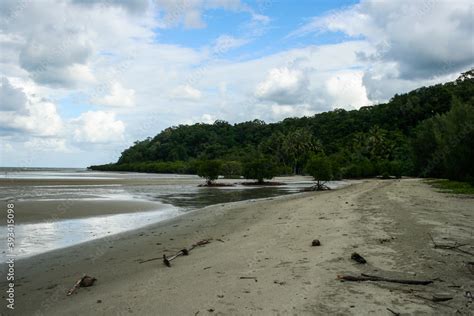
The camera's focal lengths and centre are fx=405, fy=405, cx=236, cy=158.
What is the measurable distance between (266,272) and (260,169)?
212 ft

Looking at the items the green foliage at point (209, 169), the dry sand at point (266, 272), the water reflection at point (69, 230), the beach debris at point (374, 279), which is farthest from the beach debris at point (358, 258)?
the green foliage at point (209, 169)

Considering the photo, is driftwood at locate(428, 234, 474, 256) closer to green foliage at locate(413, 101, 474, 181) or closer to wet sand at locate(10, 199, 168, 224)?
wet sand at locate(10, 199, 168, 224)

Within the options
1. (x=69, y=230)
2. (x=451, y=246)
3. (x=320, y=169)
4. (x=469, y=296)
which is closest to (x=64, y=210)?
(x=69, y=230)

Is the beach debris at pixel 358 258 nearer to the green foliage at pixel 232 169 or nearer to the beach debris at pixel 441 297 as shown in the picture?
the beach debris at pixel 441 297

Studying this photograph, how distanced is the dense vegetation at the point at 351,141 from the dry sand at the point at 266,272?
37.6 metres

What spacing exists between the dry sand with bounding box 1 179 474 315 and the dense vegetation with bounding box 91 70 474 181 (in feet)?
123

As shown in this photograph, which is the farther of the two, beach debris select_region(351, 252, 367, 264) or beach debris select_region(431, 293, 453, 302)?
beach debris select_region(351, 252, 367, 264)

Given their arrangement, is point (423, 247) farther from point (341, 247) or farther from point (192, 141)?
point (192, 141)

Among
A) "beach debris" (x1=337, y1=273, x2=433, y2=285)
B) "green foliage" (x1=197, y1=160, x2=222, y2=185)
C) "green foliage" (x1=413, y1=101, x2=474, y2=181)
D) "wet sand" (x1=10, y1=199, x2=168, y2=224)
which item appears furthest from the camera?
"green foliage" (x1=197, y1=160, x2=222, y2=185)

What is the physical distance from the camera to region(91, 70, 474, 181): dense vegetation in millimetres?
74625

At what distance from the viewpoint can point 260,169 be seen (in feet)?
240

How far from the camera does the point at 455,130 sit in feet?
152

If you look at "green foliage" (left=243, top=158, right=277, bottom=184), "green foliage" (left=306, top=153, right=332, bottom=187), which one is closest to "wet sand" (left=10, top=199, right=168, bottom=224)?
"green foliage" (left=306, top=153, right=332, bottom=187)

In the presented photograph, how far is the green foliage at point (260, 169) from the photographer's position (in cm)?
7269
